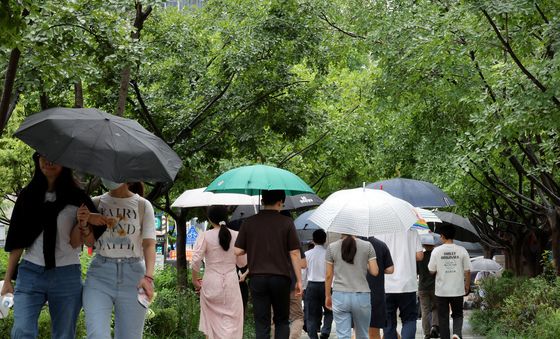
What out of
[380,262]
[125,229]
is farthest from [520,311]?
[125,229]

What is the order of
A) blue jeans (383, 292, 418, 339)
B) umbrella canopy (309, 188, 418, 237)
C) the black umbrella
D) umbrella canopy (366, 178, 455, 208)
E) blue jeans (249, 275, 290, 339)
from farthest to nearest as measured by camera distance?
1. the black umbrella
2. umbrella canopy (366, 178, 455, 208)
3. blue jeans (383, 292, 418, 339)
4. umbrella canopy (309, 188, 418, 237)
5. blue jeans (249, 275, 290, 339)

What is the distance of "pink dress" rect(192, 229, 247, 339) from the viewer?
10609 millimetres

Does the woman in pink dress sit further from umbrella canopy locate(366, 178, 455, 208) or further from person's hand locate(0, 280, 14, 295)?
person's hand locate(0, 280, 14, 295)

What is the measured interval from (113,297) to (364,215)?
351 centimetres

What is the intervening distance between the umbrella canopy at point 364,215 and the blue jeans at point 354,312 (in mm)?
739

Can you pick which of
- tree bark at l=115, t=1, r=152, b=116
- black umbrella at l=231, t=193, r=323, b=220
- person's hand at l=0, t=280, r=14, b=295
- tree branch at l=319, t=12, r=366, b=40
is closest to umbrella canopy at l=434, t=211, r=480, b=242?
black umbrella at l=231, t=193, r=323, b=220

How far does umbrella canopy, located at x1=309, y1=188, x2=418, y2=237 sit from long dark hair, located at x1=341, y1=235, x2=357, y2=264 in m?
0.35

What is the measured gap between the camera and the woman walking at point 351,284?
32.3 ft

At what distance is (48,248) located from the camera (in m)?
6.44

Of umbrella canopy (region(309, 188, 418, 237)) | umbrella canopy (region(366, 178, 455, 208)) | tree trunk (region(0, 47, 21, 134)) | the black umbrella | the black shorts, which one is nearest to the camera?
tree trunk (region(0, 47, 21, 134))

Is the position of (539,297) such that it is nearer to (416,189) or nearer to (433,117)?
(416,189)

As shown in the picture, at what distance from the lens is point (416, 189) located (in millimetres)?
12656

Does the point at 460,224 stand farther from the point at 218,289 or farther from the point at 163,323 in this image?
the point at 218,289

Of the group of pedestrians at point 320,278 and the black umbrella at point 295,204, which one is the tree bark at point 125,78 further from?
the black umbrella at point 295,204
